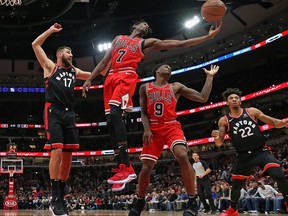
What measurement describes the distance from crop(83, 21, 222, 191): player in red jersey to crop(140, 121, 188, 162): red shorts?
0.49 meters

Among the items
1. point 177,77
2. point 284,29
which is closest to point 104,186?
point 177,77

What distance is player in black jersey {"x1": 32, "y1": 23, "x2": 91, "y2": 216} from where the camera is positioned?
17.5 ft

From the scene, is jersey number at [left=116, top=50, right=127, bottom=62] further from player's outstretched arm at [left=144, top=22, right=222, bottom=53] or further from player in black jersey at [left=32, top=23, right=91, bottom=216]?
player in black jersey at [left=32, top=23, right=91, bottom=216]

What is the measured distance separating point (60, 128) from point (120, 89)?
3.51 feet

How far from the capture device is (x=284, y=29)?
2770 centimetres

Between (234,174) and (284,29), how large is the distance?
24078mm

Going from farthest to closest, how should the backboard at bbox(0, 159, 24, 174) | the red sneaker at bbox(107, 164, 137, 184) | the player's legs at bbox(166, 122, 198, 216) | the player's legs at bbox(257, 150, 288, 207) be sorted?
the backboard at bbox(0, 159, 24, 174)
the player's legs at bbox(257, 150, 288, 207)
the player's legs at bbox(166, 122, 198, 216)
the red sneaker at bbox(107, 164, 137, 184)

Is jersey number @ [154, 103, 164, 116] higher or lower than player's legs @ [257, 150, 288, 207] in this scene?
higher

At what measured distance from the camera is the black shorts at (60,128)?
17.6 ft

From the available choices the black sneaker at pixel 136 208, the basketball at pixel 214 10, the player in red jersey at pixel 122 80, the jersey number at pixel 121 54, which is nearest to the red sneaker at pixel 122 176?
the player in red jersey at pixel 122 80

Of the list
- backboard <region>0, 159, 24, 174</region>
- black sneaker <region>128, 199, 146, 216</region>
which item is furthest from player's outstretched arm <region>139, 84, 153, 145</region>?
backboard <region>0, 159, 24, 174</region>

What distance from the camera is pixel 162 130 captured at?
562 centimetres

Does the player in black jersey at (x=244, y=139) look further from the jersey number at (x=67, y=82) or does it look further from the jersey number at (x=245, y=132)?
the jersey number at (x=67, y=82)

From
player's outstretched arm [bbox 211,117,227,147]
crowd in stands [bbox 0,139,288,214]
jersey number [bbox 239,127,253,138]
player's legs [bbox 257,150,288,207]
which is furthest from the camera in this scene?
crowd in stands [bbox 0,139,288,214]
